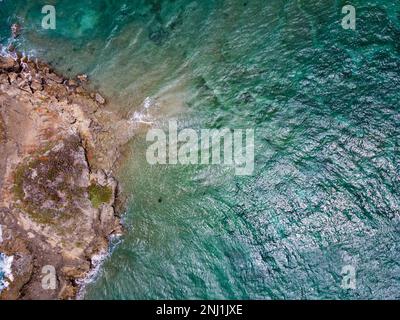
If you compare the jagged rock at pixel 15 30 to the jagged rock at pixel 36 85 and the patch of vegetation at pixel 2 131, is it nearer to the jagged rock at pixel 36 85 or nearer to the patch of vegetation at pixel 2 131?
the jagged rock at pixel 36 85

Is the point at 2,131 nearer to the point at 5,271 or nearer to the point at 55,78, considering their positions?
the point at 55,78

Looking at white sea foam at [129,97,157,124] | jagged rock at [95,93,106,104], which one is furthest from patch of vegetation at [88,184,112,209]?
jagged rock at [95,93,106,104]

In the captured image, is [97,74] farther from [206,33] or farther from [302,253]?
[302,253]

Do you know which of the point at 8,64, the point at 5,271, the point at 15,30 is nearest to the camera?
the point at 5,271

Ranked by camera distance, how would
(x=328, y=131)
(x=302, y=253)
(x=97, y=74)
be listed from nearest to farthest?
(x=302, y=253)
(x=328, y=131)
(x=97, y=74)

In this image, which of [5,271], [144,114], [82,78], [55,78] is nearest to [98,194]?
[144,114]

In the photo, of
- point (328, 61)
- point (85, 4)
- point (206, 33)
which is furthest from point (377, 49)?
point (85, 4)
